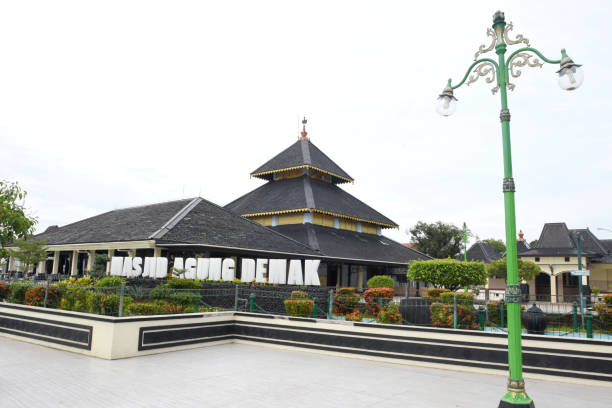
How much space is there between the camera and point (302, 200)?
33.9m

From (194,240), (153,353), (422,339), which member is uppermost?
(194,240)

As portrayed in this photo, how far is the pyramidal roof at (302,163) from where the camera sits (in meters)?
38.0

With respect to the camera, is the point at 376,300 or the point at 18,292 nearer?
the point at 376,300

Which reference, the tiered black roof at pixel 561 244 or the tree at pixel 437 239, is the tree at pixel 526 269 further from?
the tree at pixel 437 239

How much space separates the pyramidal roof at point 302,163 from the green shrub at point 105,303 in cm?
2638

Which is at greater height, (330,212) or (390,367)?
(330,212)

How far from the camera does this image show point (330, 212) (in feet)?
110

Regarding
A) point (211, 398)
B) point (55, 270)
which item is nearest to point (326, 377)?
point (211, 398)

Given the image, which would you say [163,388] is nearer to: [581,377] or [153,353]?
[153,353]

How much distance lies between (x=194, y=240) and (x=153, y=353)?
37.3ft

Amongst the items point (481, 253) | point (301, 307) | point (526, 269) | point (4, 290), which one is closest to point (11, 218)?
point (4, 290)

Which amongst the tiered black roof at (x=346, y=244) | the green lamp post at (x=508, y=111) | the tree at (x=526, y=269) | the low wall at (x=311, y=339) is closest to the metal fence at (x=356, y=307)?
the low wall at (x=311, y=339)

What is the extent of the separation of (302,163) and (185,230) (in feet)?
53.7

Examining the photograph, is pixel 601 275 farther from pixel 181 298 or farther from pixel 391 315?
pixel 181 298
